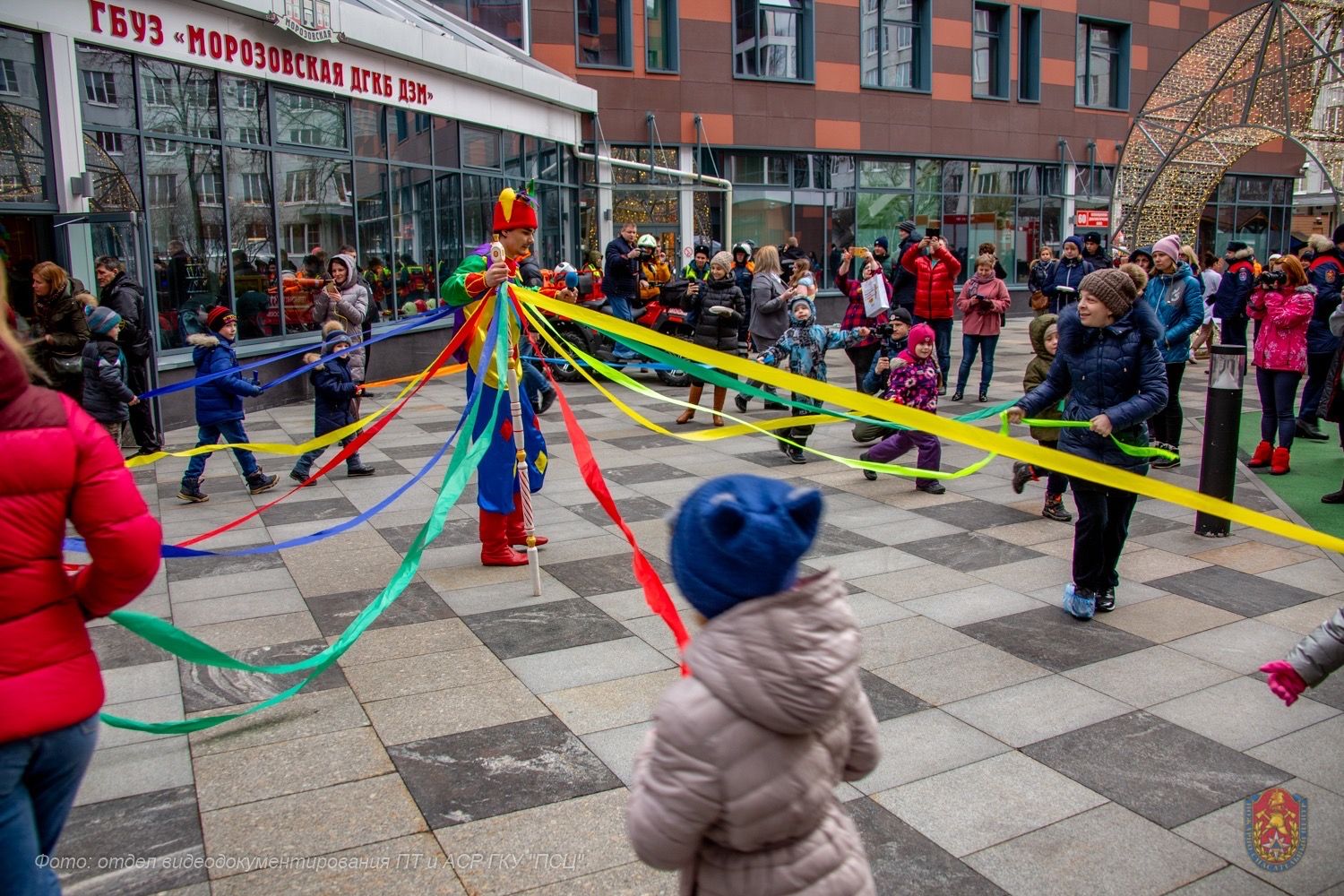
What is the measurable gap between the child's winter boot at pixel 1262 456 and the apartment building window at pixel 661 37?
16265mm

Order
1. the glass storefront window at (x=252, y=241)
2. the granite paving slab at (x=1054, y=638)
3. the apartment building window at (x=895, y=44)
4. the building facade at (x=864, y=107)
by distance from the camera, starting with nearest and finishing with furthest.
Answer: the granite paving slab at (x=1054, y=638)
the glass storefront window at (x=252, y=241)
the building facade at (x=864, y=107)
the apartment building window at (x=895, y=44)

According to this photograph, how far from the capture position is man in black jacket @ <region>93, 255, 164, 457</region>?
33.2 ft

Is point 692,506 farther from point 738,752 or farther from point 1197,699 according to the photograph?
point 1197,699

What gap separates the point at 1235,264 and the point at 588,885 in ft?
42.0

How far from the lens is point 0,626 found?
2326 mm

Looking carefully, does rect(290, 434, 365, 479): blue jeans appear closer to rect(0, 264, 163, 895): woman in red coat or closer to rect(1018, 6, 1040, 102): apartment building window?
rect(0, 264, 163, 895): woman in red coat

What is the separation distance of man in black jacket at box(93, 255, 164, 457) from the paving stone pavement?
333 cm

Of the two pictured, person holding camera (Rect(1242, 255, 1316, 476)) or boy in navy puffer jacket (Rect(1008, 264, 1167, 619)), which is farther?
person holding camera (Rect(1242, 255, 1316, 476))

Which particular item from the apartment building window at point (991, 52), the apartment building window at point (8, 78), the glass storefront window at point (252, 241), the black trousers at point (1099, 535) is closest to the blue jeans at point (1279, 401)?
the black trousers at point (1099, 535)

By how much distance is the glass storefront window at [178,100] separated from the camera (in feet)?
38.7

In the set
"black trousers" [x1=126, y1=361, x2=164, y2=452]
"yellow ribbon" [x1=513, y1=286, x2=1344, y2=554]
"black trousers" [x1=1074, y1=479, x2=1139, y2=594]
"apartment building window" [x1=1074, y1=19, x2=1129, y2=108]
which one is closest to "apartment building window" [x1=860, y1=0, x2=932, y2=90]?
"apartment building window" [x1=1074, y1=19, x2=1129, y2=108]

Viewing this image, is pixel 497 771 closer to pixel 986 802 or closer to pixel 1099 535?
pixel 986 802

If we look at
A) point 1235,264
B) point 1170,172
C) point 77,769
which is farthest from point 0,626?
point 1170,172

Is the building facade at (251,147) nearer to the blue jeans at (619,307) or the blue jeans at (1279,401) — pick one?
the blue jeans at (619,307)
